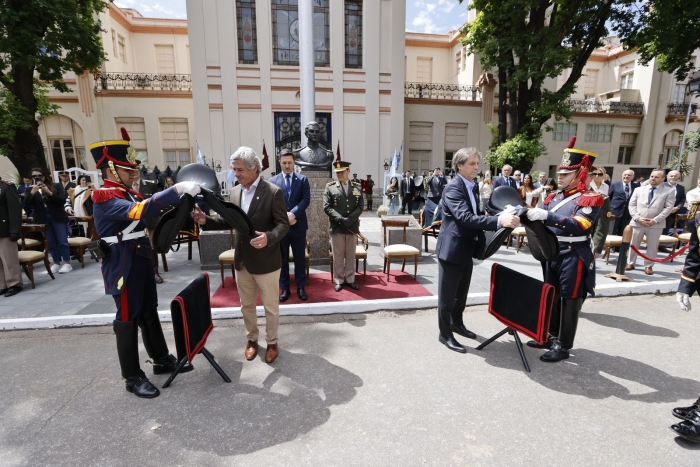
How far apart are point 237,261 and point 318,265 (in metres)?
3.88

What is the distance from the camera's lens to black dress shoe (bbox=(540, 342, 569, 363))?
3.71 meters

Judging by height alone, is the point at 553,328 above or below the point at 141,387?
above

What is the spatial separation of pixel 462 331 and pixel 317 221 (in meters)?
3.72

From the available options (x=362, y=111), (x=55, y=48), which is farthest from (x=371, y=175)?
(x=55, y=48)

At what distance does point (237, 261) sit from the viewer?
355 centimetres

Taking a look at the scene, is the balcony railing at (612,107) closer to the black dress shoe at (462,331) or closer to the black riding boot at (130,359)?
the black dress shoe at (462,331)

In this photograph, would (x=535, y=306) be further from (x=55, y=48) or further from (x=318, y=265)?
(x=55, y=48)

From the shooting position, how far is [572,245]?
11.8ft

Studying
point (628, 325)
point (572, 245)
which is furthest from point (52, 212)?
point (628, 325)

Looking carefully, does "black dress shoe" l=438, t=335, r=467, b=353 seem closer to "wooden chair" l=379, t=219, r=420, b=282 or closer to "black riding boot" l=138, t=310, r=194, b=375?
"wooden chair" l=379, t=219, r=420, b=282

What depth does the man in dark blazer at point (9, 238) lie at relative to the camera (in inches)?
221

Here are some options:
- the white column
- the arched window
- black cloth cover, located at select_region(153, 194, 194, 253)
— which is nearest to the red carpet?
black cloth cover, located at select_region(153, 194, 194, 253)

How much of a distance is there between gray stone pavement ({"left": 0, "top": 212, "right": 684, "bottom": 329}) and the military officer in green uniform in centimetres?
49

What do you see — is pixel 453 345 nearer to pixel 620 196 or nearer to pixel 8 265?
pixel 8 265
